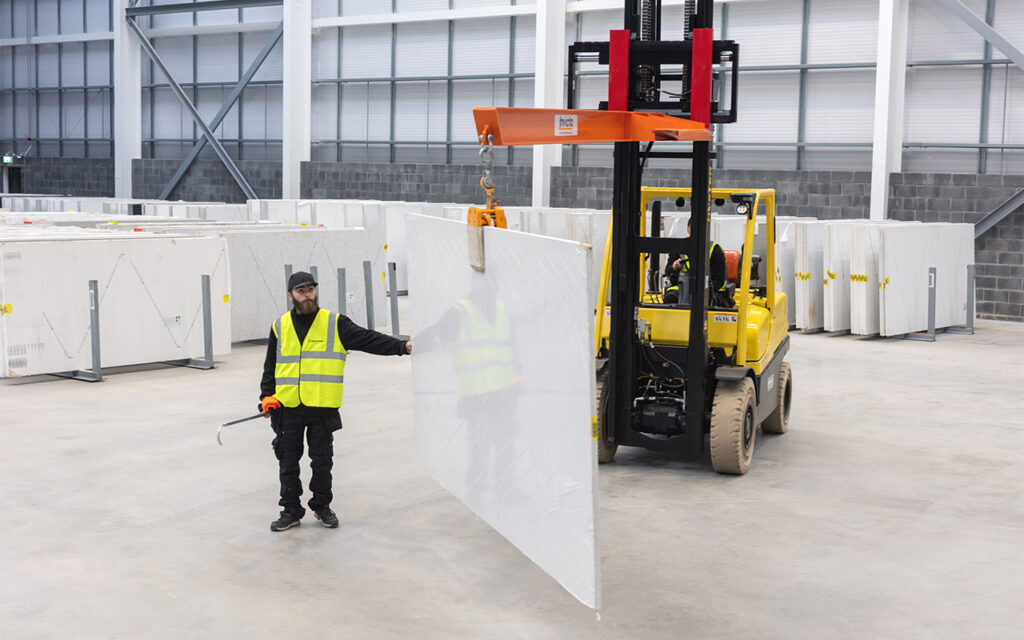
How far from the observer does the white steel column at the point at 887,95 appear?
21.2 m

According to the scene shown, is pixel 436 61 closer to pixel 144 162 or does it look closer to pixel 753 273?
pixel 144 162

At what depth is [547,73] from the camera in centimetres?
2500

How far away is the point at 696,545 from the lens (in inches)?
283

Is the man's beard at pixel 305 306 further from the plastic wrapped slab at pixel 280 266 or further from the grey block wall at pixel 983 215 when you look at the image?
the grey block wall at pixel 983 215

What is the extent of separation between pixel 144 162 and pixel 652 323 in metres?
27.9

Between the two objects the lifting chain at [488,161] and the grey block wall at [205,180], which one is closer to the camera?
the lifting chain at [488,161]

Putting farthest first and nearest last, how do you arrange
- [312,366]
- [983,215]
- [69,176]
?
[69,176], [983,215], [312,366]

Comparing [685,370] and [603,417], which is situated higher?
[685,370]

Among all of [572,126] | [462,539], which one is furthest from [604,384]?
[572,126]

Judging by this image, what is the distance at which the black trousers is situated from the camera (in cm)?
717

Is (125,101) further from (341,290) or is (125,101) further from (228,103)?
(341,290)

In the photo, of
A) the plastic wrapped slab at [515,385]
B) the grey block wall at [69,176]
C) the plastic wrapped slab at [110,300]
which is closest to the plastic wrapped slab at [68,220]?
the plastic wrapped slab at [110,300]

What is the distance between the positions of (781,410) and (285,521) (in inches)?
200

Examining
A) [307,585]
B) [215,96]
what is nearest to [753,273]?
[307,585]
